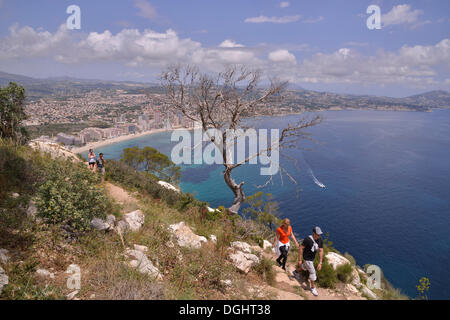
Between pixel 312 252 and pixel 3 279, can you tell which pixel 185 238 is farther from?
pixel 3 279

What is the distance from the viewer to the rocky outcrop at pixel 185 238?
202 inches

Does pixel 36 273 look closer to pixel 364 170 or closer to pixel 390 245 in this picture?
pixel 390 245

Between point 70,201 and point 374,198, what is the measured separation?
43.8 metres

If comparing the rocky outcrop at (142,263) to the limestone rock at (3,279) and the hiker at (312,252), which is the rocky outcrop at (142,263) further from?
the hiker at (312,252)

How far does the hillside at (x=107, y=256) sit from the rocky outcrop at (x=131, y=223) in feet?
0.07

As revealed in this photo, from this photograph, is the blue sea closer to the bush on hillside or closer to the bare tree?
the bare tree

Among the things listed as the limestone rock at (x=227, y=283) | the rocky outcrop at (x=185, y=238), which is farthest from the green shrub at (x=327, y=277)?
the rocky outcrop at (x=185, y=238)

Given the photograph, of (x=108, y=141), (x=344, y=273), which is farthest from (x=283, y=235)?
(x=108, y=141)

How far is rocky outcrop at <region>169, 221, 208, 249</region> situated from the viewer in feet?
16.8

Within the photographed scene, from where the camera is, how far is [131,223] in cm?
532
